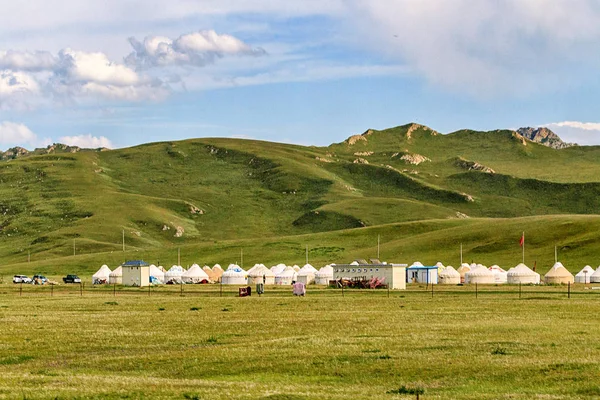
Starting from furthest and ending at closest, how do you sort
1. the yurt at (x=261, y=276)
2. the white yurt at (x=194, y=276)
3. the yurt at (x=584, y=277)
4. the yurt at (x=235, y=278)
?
the white yurt at (x=194, y=276) → the yurt at (x=261, y=276) → the yurt at (x=235, y=278) → the yurt at (x=584, y=277)

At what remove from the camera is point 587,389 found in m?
27.1

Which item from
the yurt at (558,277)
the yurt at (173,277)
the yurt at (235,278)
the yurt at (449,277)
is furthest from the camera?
the yurt at (173,277)

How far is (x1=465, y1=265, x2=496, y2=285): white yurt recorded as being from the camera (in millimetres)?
135875

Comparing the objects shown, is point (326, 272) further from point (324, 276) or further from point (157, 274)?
point (157, 274)

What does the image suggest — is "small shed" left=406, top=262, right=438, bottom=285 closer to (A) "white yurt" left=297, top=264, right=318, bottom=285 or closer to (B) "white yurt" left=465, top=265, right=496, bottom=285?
(B) "white yurt" left=465, top=265, right=496, bottom=285

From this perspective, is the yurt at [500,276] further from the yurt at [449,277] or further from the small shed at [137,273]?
the small shed at [137,273]

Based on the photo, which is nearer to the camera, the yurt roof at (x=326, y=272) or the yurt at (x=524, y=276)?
the yurt at (x=524, y=276)

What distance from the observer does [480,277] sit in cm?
13600

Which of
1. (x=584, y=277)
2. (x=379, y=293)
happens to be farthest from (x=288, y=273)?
(x=379, y=293)

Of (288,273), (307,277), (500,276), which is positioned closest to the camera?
(500,276)

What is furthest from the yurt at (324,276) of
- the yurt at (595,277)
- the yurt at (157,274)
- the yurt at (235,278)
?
the yurt at (595,277)

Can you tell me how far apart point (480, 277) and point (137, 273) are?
49.3 metres

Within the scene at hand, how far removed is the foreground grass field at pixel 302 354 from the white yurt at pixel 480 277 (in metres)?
71.2

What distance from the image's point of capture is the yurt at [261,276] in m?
146
